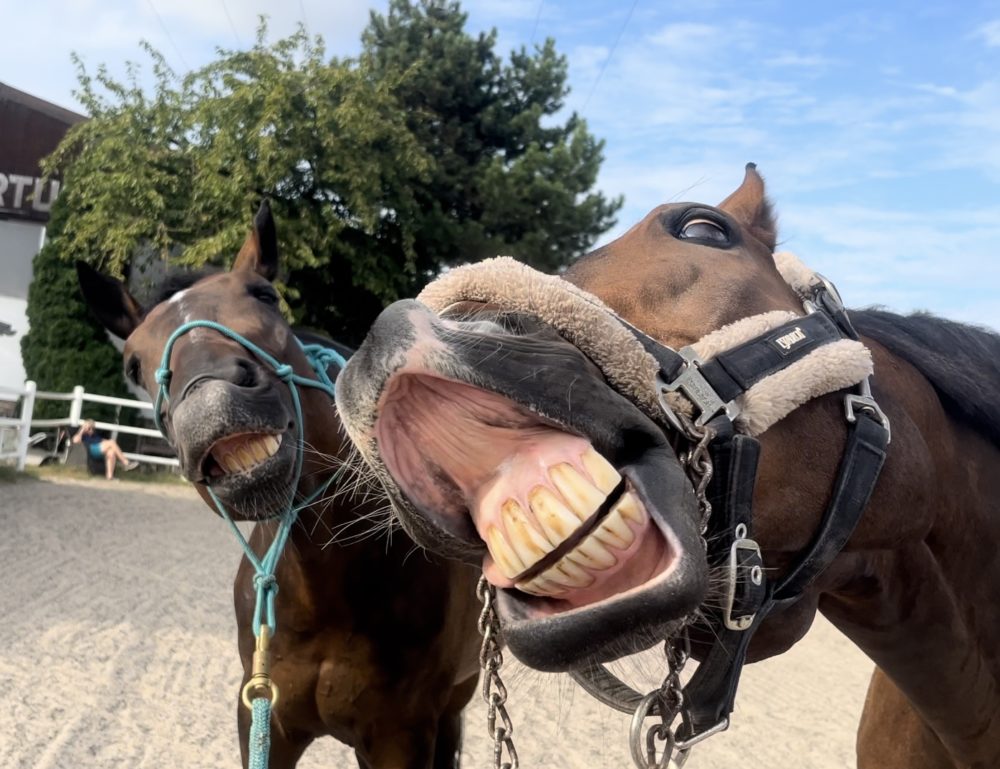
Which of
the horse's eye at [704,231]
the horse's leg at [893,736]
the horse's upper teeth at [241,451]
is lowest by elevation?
the horse's leg at [893,736]

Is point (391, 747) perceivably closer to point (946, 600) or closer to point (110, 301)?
point (946, 600)

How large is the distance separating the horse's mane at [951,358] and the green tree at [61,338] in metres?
14.9

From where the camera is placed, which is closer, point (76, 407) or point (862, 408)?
point (862, 408)

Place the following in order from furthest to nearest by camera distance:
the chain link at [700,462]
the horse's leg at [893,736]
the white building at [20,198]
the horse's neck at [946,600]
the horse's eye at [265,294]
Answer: the white building at [20,198] < the horse's eye at [265,294] < the horse's leg at [893,736] < the horse's neck at [946,600] < the chain link at [700,462]

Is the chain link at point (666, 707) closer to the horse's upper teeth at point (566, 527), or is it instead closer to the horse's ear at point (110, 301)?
the horse's upper teeth at point (566, 527)

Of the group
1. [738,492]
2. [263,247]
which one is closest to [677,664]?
[738,492]

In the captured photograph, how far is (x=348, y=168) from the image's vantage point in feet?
46.1

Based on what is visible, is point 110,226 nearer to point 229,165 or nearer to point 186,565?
point 229,165

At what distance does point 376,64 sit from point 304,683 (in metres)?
15.6

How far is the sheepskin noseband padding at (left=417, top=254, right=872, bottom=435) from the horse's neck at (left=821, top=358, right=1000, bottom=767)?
32 centimetres

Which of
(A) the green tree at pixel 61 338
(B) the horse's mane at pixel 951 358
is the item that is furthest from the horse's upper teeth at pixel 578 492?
(A) the green tree at pixel 61 338

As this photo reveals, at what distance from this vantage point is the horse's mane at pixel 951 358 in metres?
1.65

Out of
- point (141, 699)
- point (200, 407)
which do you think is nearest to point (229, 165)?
point (141, 699)

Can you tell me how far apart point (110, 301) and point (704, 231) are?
245cm
